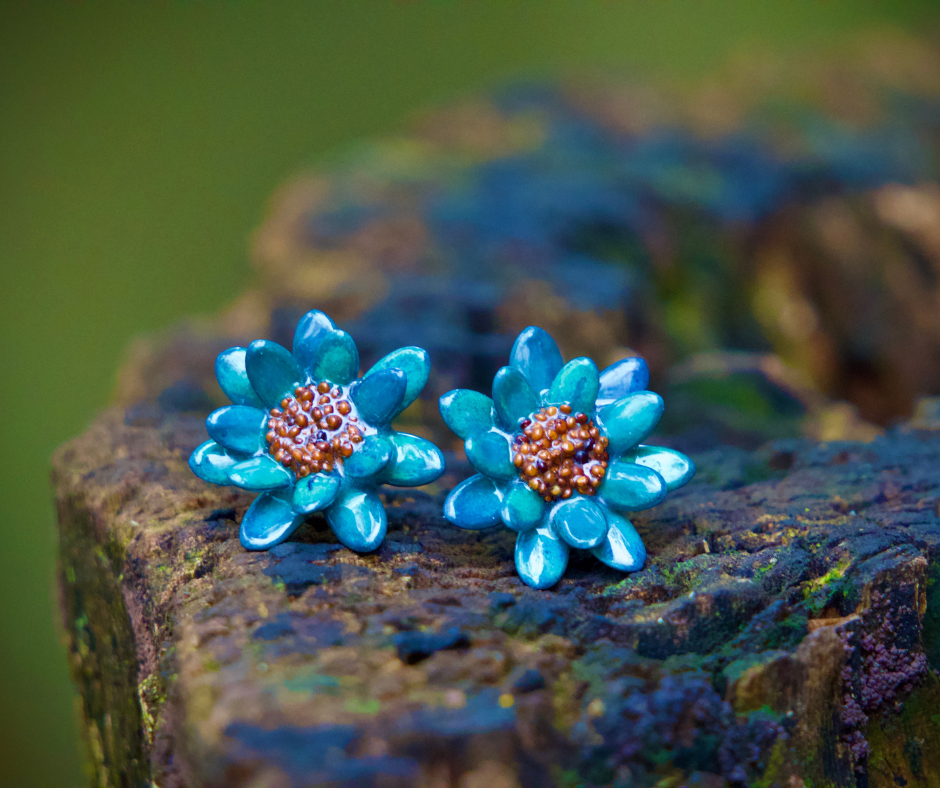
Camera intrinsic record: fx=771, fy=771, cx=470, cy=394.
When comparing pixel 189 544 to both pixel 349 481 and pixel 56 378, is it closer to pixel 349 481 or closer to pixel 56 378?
pixel 349 481

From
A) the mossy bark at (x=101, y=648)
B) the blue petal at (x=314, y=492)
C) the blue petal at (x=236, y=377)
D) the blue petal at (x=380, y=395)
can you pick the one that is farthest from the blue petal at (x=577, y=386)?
the mossy bark at (x=101, y=648)

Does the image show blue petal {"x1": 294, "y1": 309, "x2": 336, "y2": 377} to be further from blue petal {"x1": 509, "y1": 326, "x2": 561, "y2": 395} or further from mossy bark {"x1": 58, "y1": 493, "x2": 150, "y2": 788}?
mossy bark {"x1": 58, "y1": 493, "x2": 150, "y2": 788}

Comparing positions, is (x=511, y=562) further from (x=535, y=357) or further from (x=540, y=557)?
(x=535, y=357)

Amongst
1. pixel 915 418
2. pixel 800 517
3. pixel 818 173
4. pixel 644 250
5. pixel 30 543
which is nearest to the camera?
pixel 800 517

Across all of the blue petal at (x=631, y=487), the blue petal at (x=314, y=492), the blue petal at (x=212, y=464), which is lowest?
the blue petal at (x=631, y=487)

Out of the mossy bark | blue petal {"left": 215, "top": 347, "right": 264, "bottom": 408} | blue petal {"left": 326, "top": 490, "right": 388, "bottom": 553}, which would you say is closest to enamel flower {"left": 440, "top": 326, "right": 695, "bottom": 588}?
blue petal {"left": 326, "top": 490, "right": 388, "bottom": 553}

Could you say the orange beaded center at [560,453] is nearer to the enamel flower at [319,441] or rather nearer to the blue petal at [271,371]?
the enamel flower at [319,441]

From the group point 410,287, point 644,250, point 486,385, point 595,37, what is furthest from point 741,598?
point 595,37
